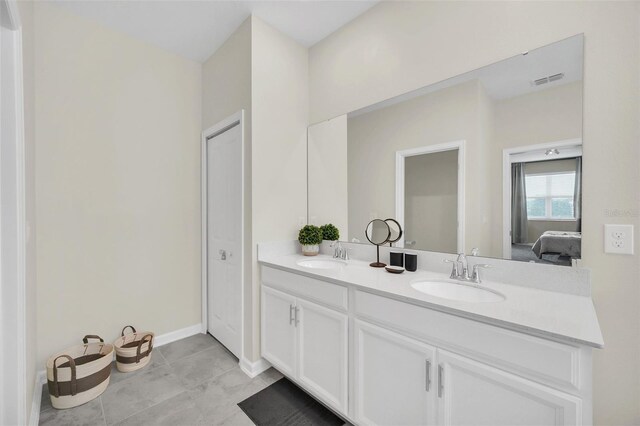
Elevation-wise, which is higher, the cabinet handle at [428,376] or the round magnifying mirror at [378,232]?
the round magnifying mirror at [378,232]

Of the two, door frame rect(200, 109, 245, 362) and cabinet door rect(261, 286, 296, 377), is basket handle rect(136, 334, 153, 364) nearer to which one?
door frame rect(200, 109, 245, 362)

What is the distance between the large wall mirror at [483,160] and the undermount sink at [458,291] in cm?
25

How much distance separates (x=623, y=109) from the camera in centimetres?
114

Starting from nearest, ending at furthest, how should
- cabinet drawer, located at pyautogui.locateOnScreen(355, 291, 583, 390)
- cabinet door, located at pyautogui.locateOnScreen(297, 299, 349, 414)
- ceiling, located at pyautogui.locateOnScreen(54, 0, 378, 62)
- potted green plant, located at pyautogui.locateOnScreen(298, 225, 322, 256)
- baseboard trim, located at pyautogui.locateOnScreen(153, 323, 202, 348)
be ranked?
cabinet drawer, located at pyautogui.locateOnScreen(355, 291, 583, 390), cabinet door, located at pyautogui.locateOnScreen(297, 299, 349, 414), ceiling, located at pyautogui.locateOnScreen(54, 0, 378, 62), potted green plant, located at pyautogui.locateOnScreen(298, 225, 322, 256), baseboard trim, located at pyautogui.locateOnScreen(153, 323, 202, 348)

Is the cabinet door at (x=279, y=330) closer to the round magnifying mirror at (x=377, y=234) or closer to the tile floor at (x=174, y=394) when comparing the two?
the tile floor at (x=174, y=394)

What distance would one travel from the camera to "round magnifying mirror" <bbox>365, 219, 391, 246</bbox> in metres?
1.90

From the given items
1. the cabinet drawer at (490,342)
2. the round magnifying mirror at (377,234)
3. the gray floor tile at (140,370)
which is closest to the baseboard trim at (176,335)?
the gray floor tile at (140,370)

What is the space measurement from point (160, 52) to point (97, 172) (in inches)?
48.0

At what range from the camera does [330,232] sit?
88.4 inches

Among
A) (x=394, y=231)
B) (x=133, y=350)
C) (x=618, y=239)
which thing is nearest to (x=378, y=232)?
(x=394, y=231)

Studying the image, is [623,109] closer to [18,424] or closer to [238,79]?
[238,79]

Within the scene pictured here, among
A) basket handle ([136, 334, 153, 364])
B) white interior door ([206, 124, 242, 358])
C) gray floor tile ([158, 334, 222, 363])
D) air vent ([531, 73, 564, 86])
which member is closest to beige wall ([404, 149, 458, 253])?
air vent ([531, 73, 564, 86])

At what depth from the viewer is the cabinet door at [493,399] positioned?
89 centimetres

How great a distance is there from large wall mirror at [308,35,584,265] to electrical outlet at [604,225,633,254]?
0.09 metres
